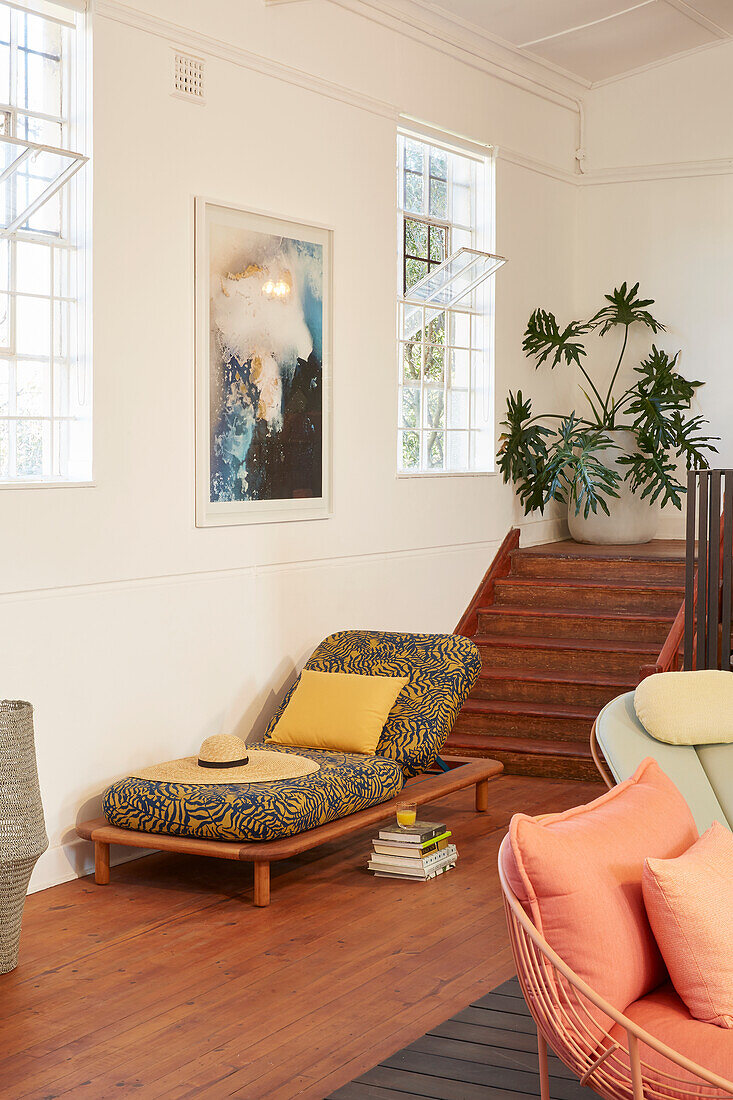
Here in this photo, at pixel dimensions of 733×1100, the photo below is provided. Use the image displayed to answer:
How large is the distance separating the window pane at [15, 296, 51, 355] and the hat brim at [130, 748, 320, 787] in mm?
1665

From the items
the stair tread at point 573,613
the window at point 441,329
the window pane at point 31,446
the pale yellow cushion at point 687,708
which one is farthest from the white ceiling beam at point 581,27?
the pale yellow cushion at point 687,708

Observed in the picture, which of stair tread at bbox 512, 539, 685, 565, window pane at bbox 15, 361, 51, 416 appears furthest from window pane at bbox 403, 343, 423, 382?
window pane at bbox 15, 361, 51, 416

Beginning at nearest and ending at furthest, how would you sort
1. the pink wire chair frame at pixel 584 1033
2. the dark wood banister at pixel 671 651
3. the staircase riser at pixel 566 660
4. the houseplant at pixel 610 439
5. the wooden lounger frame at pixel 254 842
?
1. the pink wire chair frame at pixel 584 1033
2. the wooden lounger frame at pixel 254 842
3. the dark wood banister at pixel 671 651
4. the staircase riser at pixel 566 660
5. the houseplant at pixel 610 439

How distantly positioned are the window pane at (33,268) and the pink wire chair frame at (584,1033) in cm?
314

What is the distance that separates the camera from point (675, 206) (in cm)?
852

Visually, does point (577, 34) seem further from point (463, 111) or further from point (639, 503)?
point (639, 503)

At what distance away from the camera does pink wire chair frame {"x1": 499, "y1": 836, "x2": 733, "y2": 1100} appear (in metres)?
2.31

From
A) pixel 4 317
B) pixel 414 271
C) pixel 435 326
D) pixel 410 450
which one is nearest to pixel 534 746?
pixel 410 450

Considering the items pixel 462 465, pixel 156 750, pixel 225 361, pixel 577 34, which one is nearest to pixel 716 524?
pixel 462 465

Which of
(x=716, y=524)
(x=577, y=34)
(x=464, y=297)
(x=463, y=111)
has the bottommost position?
(x=716, y=524)

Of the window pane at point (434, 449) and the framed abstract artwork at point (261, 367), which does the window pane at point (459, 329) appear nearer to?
the window pane at point (434, 449)

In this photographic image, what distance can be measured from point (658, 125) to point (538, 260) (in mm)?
1315

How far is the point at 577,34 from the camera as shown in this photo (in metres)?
7.59

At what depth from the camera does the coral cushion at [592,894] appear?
8.16 ft
